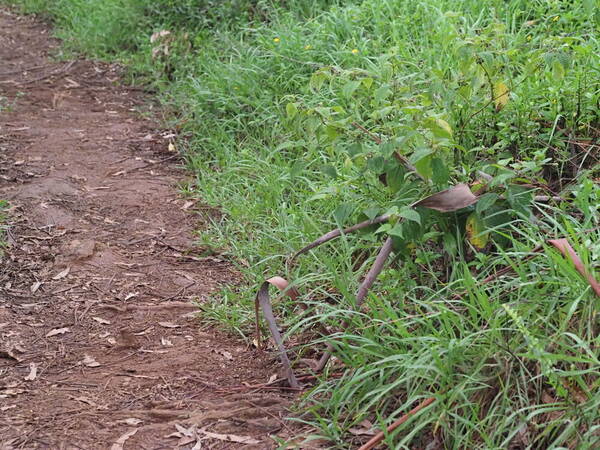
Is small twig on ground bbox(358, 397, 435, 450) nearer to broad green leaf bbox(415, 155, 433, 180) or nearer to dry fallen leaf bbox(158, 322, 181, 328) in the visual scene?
broad green leaf bbox(415, 155, 433, 180)

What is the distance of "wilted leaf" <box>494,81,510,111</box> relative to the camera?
11.2ft

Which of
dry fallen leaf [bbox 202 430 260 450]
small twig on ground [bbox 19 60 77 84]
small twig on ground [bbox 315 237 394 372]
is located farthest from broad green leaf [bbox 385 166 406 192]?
small twig on ground [bbox 19 60 77 84]

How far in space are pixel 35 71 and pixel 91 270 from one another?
12.4 ft

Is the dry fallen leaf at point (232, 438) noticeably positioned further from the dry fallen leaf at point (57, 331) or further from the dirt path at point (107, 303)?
the dry fallen leaf at point (57, 331)

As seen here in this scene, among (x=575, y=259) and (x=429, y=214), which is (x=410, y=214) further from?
(x=575, y=259)

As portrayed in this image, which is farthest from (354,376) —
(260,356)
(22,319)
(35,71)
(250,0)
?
(35,71)

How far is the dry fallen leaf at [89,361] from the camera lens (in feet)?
10.7

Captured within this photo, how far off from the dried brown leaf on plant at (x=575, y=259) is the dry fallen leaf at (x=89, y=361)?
182 cm

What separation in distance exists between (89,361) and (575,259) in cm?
192

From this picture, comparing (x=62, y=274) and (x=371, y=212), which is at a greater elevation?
(x=371, y=212)

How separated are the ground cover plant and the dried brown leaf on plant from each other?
0.04 meters

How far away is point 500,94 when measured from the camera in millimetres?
3418

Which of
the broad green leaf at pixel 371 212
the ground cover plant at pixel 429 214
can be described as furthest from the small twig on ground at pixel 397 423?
the broad green leaf at pixel 371 212

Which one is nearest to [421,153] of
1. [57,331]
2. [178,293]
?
[178,293]
